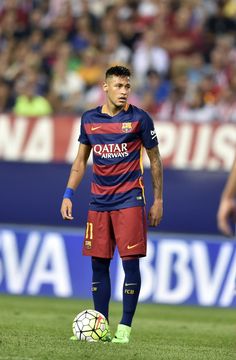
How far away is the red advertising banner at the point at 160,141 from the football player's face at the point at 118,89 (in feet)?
20.1

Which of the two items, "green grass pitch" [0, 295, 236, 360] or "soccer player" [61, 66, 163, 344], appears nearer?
"green grass pitch" [0, 295, 236, 360]

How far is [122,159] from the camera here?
29.1 ft

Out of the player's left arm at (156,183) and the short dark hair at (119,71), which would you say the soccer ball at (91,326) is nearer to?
the player's left arm at (156,183)

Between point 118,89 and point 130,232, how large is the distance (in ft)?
3.84

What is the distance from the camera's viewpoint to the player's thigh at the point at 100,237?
882cm

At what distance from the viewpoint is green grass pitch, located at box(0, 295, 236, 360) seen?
320 inches

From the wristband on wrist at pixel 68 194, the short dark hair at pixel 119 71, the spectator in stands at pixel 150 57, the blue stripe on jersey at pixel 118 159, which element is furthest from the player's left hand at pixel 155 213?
the spectator in stands at pixel 150 57

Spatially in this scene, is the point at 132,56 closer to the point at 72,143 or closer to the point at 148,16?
the point at 148,16

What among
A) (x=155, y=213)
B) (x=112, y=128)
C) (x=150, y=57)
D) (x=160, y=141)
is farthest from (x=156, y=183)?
(x=150, y=57)

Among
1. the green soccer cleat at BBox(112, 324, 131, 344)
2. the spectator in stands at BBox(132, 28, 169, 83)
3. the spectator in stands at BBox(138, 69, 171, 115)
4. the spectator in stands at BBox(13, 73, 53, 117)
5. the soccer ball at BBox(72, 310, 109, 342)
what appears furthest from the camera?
the spectator in stands at BBox(132, 28, 169, 83)

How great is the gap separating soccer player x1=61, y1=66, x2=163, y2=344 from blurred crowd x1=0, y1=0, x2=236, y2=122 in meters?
7.41

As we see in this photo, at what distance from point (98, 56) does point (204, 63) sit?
5.97ft

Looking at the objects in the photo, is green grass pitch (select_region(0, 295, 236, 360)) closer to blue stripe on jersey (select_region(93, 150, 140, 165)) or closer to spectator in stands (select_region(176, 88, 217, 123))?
blue stripe on jersey (select_region(93, 150, 140, 165))

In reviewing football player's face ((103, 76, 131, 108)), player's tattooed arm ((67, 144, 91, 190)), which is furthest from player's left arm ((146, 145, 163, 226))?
player's tattooed arm ((67, 144, 91, 190))
